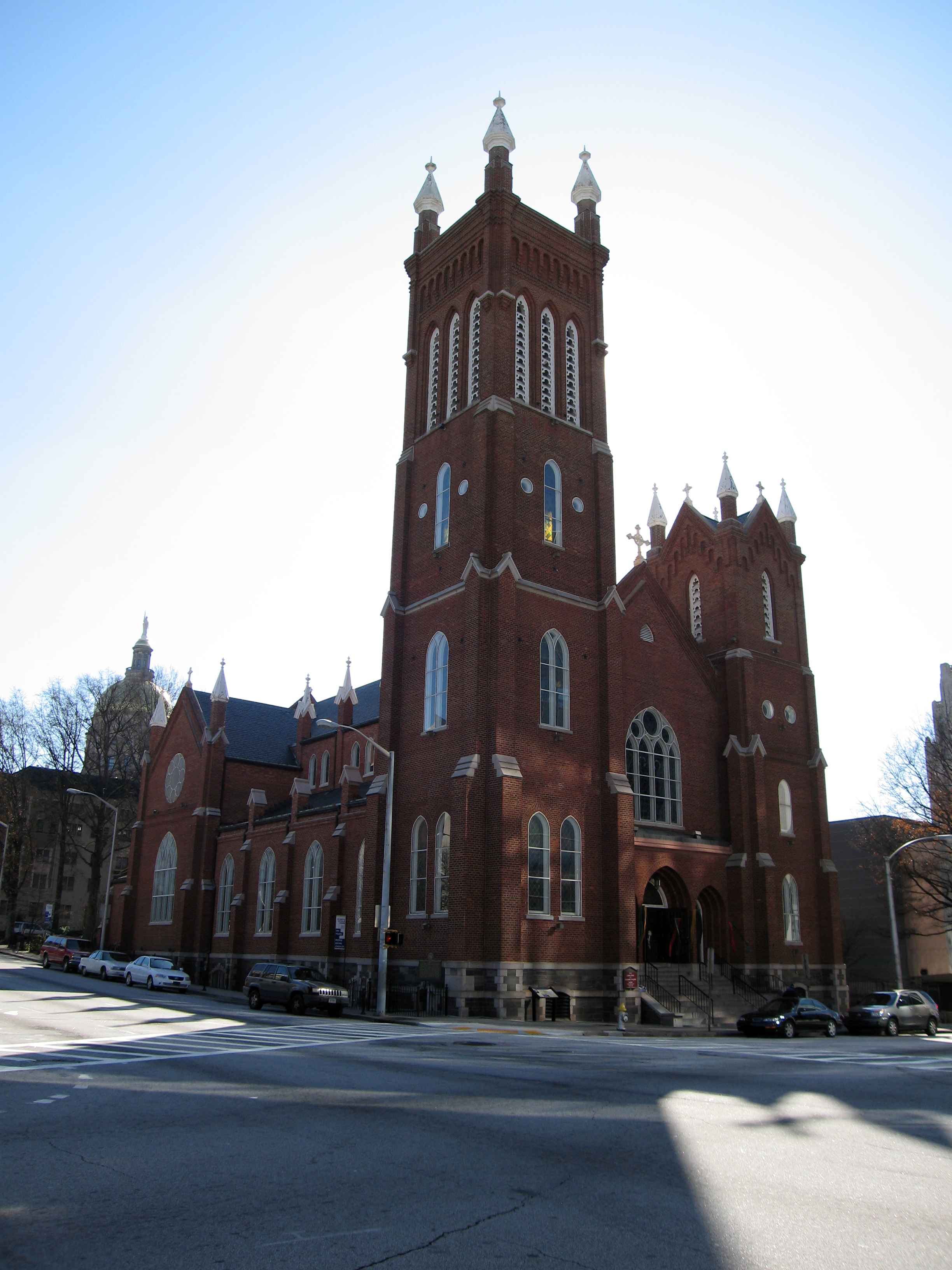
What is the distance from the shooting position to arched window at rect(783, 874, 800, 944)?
39.0m

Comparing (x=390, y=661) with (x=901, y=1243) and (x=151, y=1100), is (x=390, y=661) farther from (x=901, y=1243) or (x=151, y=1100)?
(x=901, y=1243)

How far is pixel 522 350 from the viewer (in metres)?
37.1

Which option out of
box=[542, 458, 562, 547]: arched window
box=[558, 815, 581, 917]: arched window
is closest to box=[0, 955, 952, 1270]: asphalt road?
box=[558, 815, 581, 917]: arched window

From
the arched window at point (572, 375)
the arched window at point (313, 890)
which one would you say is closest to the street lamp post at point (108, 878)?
the arched window at point (313, 890)

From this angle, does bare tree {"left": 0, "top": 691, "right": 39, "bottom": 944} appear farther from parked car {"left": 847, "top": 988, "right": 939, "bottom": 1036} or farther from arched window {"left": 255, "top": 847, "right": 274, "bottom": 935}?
parked car {"left": 847, "top": 988, "right": 939, "bottom": 1036}

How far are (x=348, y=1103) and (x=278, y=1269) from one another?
20.0 feet

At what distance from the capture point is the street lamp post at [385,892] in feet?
98.4

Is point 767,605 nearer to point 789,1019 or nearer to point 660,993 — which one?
point 660,993

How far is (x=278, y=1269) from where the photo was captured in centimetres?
590

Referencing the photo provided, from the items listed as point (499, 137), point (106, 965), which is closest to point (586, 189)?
point (499, 137)

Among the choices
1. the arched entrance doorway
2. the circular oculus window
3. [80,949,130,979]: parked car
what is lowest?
[80,949,130,979]: parked car

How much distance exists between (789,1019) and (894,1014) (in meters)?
5.11

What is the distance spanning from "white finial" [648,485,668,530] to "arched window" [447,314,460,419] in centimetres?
1365

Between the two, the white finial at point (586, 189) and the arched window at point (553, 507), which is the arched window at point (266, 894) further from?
the white finial at point (586, 189)
